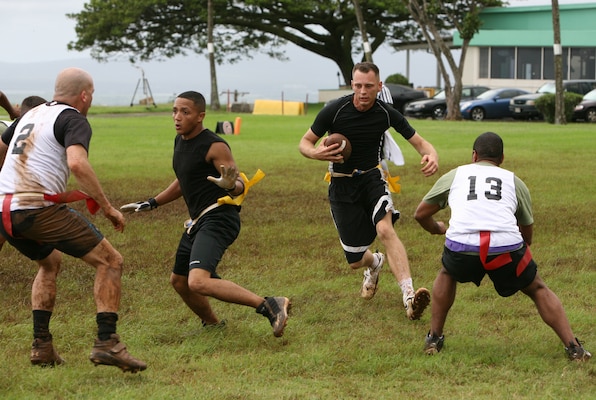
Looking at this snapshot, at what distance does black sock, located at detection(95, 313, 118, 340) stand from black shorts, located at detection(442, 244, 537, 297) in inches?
83.9

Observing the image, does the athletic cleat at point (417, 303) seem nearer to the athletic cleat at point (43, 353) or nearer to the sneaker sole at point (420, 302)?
the sneaker sole at point (420, 302)

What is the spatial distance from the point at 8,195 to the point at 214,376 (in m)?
1.68

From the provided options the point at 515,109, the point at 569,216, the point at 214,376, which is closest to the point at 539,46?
the point at 515,109

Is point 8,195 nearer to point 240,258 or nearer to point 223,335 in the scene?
point 223,335

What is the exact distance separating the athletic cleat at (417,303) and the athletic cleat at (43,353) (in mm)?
2547

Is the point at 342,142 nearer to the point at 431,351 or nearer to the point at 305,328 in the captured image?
the point at 305,328

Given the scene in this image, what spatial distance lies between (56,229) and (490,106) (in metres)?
34.5

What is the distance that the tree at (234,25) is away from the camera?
54656 mm

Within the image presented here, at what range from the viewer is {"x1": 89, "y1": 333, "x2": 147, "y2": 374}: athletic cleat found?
5.71 metres

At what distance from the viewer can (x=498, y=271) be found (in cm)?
606

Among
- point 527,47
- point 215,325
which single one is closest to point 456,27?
point 527,47

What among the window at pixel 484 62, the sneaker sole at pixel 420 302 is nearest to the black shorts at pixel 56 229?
the sneaker sole at pixel 420 302

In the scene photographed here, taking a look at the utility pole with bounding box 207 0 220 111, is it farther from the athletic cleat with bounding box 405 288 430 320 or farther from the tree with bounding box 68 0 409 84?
the athletic cleat with bounding box 405 288 430 320

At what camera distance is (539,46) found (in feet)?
175
